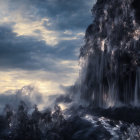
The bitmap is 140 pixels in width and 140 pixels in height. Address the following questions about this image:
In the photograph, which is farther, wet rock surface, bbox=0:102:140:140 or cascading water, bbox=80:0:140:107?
cascading water, bbox=80:0:140:107

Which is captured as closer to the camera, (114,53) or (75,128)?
(75,128)

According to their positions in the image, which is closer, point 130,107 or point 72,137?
point 72,137

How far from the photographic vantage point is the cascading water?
42.8 metres

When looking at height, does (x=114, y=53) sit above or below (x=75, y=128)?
above

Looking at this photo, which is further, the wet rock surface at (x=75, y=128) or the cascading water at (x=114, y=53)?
the cascading water at (x=114, y=53)

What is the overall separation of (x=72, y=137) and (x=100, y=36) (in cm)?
2139

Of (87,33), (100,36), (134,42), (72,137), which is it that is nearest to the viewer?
(72,137)

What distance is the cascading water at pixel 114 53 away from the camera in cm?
4281

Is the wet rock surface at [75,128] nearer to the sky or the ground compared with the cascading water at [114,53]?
nearer to the ground

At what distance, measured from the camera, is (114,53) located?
4538 cm

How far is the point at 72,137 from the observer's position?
3834cm

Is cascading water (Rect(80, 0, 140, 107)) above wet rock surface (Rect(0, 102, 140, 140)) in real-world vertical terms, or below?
above

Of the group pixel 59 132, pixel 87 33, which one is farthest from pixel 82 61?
pixel 59 132

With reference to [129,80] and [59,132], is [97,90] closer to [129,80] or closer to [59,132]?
[129,80]
